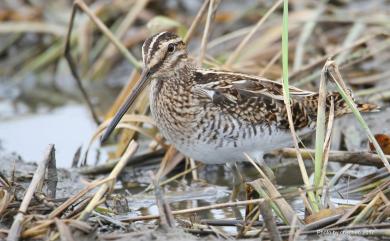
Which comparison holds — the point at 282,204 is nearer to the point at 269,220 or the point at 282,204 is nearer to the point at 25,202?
the point at 269,220

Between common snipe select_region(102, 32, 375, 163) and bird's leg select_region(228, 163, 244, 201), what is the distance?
0.36m

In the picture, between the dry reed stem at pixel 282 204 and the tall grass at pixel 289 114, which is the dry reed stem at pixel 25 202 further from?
the tall grass at pixel 289 114

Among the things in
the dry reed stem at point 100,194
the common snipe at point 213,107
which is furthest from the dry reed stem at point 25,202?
the common snipe at point 213,107

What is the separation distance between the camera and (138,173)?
5.70 meters

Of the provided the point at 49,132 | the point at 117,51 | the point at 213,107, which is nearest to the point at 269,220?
the point at 213,107

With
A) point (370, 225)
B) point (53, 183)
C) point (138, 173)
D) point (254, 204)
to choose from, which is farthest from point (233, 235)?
point (138, 173)

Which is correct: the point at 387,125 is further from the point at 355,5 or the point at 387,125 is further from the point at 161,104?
the point at 355,5

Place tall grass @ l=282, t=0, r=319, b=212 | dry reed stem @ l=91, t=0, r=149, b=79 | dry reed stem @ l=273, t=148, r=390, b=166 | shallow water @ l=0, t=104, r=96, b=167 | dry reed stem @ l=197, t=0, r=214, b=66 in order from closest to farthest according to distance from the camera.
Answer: tall grass @ l=282, t=0, r=319, b=212 → dry reed stem @ l=273, t=148, r=390, b=166 → dry reed stem @ l=197, t=0, r=214, b=66 → shallow water @ l=0, t=104, r=96, b=167 → dry reed stem @ l=91, t=0, r=149, b=79

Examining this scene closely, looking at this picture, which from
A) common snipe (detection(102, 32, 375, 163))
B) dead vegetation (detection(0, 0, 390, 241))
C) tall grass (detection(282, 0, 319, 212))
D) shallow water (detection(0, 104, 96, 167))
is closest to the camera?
dead vegetation (detection(0, 0, 390, 241))

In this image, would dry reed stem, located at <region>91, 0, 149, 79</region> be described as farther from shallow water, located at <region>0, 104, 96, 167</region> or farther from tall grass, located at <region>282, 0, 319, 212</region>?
tall grass, located at <region>282, 0, 319, 212</region>

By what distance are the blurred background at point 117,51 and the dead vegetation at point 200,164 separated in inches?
0.7

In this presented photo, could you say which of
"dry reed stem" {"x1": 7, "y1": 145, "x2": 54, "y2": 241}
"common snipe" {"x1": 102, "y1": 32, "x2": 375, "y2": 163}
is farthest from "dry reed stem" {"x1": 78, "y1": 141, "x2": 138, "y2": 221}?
"common snipe" {"x1": 102, "y1": 32, "x2": 375, "y2": 163}

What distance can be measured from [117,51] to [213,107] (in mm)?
3839

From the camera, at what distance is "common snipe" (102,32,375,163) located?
4.52 meters
